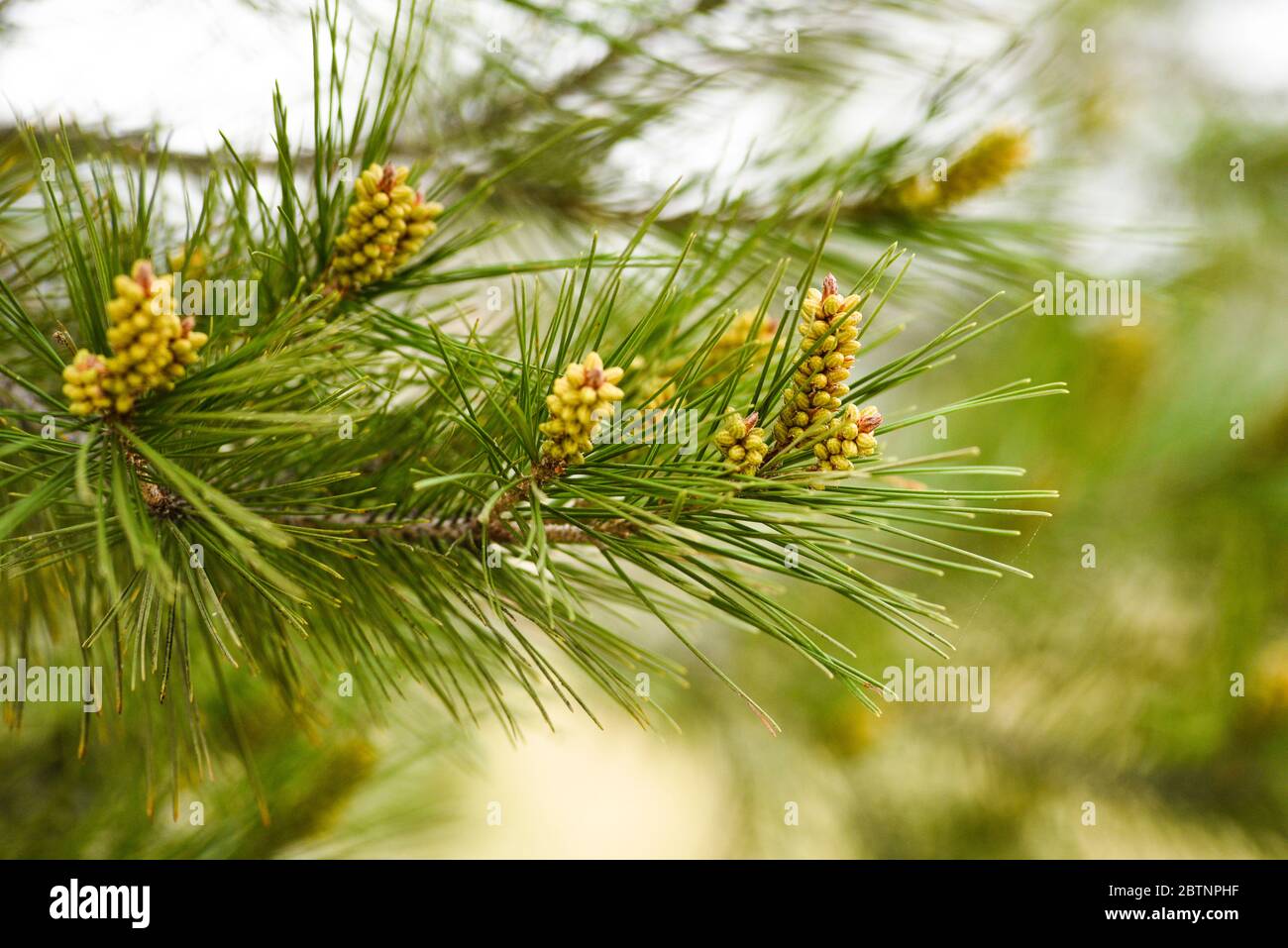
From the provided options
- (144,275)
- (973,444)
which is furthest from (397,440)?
(973,444)

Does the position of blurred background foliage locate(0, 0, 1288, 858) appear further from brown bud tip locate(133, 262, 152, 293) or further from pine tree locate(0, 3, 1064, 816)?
brown bud tip locate(133, 262, 152, 293)

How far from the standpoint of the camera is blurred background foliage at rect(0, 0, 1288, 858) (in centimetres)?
48

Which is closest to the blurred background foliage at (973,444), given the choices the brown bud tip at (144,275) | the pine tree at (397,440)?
the pine tree at (397,440)

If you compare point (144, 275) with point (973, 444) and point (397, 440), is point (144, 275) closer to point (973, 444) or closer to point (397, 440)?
point (397, 440)

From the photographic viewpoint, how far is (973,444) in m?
0.87

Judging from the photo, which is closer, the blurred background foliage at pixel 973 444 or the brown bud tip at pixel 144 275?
the brown bud tip at pixel 144 275

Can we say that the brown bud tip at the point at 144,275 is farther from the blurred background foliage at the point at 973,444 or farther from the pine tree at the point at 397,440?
the blurred background foliage at the point at 973,444

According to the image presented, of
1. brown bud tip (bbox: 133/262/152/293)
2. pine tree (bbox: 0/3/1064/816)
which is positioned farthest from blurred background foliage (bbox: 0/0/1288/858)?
brown bud tip (bbox: 133/262/152/293)

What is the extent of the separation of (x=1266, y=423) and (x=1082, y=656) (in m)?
0.30

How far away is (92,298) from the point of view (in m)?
0.26

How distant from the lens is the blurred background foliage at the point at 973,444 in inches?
19.0
